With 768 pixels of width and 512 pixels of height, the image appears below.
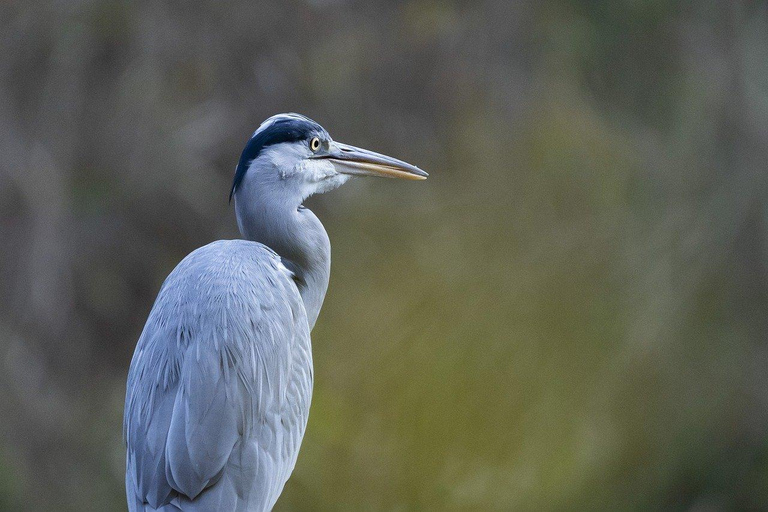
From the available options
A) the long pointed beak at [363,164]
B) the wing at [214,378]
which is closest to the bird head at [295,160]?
the long pointed beak at [363,164]

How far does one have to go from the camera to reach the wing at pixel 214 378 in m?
1.14

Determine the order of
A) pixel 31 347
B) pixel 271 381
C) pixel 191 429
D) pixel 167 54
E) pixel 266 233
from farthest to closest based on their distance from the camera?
pixel 167 54 < pixel 31 347 < pixel 266 233 < pixel 271 381 < pixel 191 429

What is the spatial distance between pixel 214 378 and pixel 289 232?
329mm

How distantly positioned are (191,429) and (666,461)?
3316 millimetres

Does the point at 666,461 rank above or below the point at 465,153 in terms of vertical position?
below

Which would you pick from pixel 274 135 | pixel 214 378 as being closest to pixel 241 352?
pixel 214 378

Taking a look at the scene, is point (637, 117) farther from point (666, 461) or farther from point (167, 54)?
point (167, 54)

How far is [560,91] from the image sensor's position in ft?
13.4

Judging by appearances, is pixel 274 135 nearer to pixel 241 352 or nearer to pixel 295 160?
pixel 295 160

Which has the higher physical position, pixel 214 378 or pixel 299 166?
pixel 299 166

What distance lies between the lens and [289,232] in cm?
144

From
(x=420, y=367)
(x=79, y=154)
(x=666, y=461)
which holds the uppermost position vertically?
(x=79, y=154)

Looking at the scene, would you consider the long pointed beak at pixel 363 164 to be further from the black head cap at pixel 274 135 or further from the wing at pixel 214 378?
the wing at pixel 214 378

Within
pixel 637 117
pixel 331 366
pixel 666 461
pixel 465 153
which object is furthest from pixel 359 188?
pixel 666 461
